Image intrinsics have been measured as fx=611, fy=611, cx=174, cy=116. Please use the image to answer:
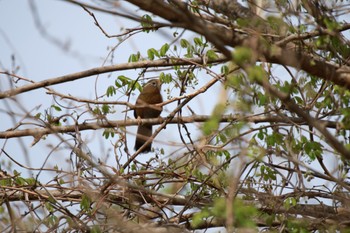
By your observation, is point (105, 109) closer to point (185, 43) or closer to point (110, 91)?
point (110, 91)

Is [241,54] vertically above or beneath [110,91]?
beneath

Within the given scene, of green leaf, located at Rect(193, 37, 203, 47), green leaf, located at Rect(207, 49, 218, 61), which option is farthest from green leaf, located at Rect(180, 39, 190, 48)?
green leaf, located at Rect(207, 49, 218, 61)

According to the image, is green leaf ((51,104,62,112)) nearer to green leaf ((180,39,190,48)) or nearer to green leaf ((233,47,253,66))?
green leaf ((180,39,190,48))

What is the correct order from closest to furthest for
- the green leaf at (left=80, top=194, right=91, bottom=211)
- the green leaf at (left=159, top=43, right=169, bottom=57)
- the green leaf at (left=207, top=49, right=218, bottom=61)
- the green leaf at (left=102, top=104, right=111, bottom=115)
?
the green leaf at (left=80, top=194, right=91, bottom=211) → the green leaf at (left=207, top=49, right=218, bottom=61) → the green leaf at (left=159, top=43, right=169, bottom=57) → the green leaf at (left=102, top=104, right=111, bottom=115)

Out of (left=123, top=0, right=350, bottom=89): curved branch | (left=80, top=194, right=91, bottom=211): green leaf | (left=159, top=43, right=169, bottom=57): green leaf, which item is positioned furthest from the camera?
(left=159, top=43, right=169, bottom=57): green leaf

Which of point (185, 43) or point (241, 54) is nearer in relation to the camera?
point (241, 54)

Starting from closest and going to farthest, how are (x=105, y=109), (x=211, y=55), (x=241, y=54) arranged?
(x=241, y=54), (x=211, y=55), (x=105, y=109)

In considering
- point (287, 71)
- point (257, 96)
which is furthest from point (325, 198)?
point (257, 96)

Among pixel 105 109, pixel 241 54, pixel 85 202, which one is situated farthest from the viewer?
pixel 105 109

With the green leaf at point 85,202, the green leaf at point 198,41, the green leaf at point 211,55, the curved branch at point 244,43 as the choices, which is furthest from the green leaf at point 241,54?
the green leaf at point 85,202

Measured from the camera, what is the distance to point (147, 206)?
493cm

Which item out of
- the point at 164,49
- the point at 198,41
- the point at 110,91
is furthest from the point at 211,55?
the point at 110,91

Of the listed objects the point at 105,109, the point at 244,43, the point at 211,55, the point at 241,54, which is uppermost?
the point at 211,55

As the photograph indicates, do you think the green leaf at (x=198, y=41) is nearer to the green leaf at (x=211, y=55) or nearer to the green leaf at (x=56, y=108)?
the green leaf at (x=211, y=55)
